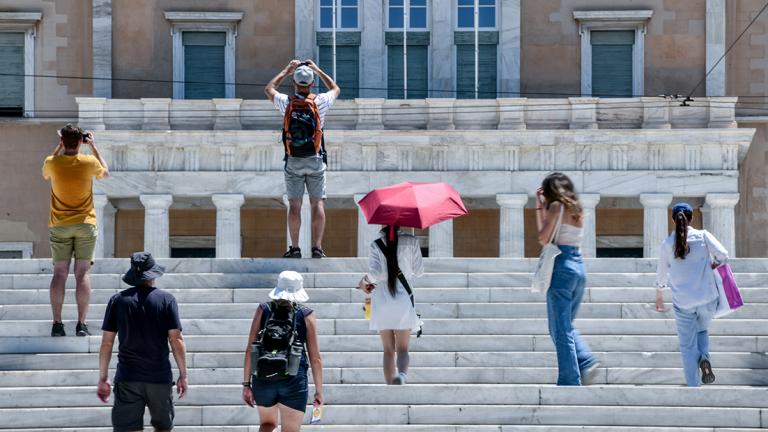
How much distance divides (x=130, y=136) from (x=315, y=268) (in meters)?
15.1

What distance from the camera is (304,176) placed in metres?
21.8

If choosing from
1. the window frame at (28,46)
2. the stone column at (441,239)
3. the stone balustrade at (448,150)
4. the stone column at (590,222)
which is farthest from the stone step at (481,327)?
the window frame at (28,46)

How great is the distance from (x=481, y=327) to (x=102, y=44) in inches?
790

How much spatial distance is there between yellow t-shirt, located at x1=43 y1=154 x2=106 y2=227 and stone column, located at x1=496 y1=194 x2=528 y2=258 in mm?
17396

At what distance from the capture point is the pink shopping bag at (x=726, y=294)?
58.9 ft

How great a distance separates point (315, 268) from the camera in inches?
858

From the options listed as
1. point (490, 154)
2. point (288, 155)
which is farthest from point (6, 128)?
point (288, 155)

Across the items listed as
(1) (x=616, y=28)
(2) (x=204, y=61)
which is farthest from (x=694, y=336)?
(2) (x=204, y=61)

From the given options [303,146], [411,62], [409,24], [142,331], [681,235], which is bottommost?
[142,331]

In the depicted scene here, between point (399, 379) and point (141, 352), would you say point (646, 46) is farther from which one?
point (141, 352)

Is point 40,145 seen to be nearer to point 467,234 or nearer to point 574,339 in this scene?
point 467,234

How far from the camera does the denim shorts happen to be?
49.5 feet

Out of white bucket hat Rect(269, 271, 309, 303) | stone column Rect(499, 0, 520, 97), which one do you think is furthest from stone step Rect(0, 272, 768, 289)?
stone column Rect(499, 0, 520, 97)

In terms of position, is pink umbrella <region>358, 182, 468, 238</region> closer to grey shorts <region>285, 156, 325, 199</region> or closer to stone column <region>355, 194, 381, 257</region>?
grey shorts <region>285, 156, 325, 199</region>
